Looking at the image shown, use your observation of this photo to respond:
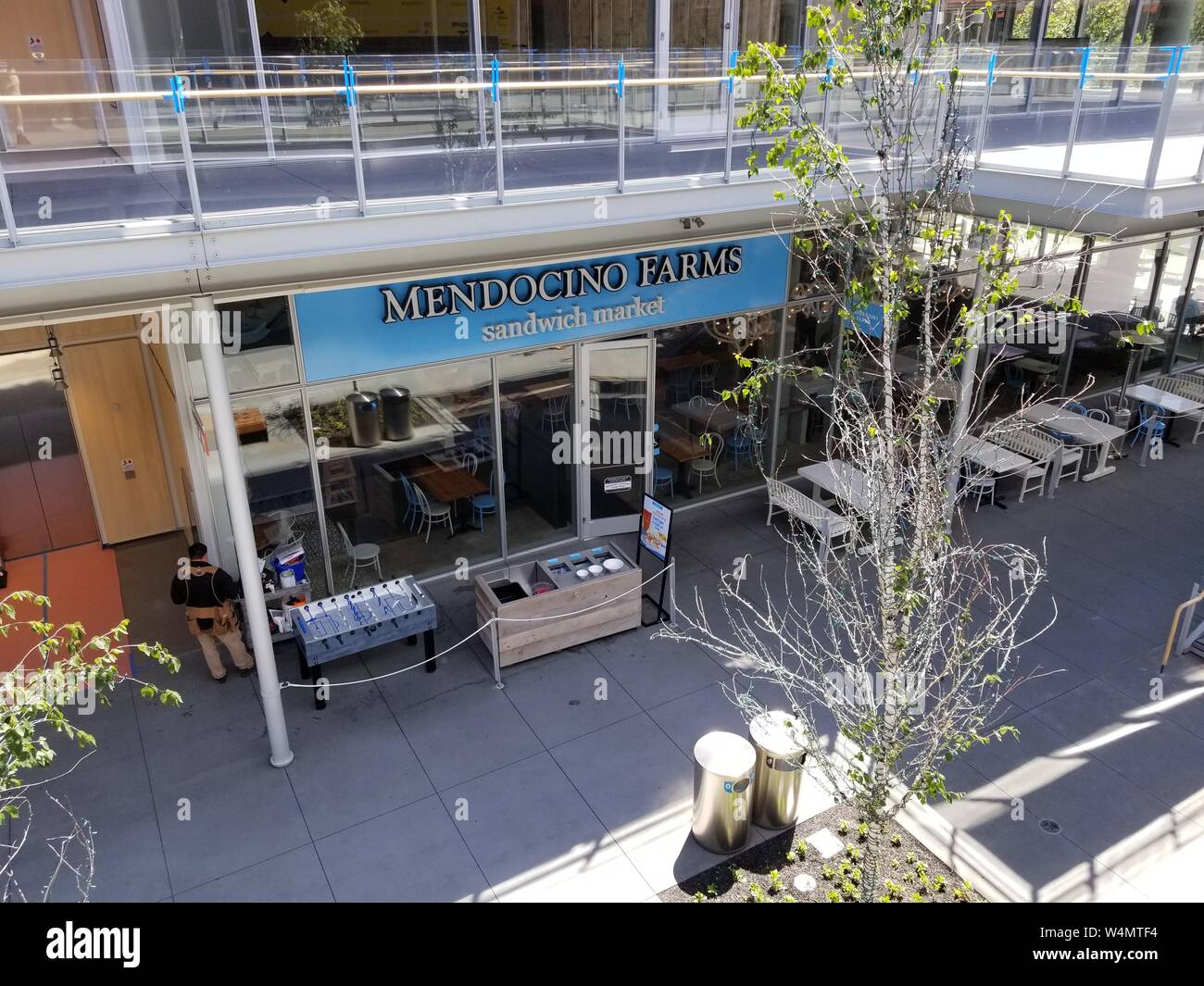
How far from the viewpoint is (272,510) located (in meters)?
9.49

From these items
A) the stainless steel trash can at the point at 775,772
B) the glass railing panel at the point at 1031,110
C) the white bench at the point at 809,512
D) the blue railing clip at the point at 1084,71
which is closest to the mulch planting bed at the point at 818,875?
the stainless steel trash can at the point at 775,772

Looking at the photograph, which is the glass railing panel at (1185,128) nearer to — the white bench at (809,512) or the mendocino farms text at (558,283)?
the mendocino farms text at (558,283)

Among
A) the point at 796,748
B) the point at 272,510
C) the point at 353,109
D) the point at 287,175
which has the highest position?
the point at 353,109

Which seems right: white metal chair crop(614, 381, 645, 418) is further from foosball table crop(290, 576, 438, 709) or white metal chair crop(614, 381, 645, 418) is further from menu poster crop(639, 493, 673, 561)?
foosball table crop(290, 576, 438, 709)

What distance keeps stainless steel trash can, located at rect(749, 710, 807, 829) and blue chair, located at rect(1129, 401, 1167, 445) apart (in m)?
9.58

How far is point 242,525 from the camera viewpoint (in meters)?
7.28

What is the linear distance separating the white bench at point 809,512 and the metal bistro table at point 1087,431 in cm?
378

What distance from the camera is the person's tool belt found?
8.63 metres

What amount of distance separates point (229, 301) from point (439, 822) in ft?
16.0

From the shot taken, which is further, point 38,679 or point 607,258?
point 607,258

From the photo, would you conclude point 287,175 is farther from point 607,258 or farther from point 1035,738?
point 1035,738
